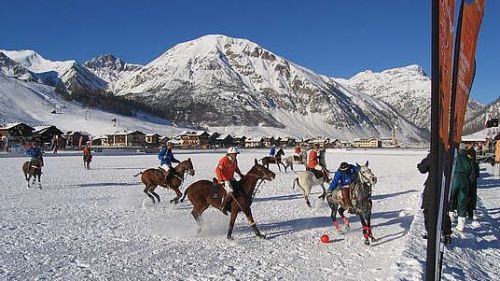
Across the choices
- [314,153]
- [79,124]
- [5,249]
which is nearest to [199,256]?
[5,249]

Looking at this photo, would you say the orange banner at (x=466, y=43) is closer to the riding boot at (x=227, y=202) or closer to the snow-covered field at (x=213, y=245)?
the snow-covered field at (x=213, y=245)

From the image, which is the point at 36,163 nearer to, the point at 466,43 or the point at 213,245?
the point at 213,245

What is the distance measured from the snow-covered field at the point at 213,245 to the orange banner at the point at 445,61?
396cm

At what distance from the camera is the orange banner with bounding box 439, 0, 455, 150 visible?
1.72m

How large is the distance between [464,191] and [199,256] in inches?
258

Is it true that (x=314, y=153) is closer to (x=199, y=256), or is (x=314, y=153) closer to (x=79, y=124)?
(x=199, y=256)

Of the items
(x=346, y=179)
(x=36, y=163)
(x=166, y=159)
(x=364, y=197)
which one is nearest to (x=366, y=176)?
(x=364, y=197)

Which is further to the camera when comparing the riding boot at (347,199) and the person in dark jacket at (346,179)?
the person in dark jacket at (346,179)

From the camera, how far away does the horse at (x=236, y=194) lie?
8.71 meters

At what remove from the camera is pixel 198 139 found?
119 meters

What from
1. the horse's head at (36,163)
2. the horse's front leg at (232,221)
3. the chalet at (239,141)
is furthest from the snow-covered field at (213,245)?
the chalet at (239,141)

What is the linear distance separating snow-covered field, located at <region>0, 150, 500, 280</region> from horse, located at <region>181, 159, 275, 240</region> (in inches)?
16.3

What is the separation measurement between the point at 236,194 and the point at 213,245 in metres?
→ 1.24

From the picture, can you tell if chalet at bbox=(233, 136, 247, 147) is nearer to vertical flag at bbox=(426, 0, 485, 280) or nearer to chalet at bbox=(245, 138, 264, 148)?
chalet at bbox=(245, 138, 264, 148)
